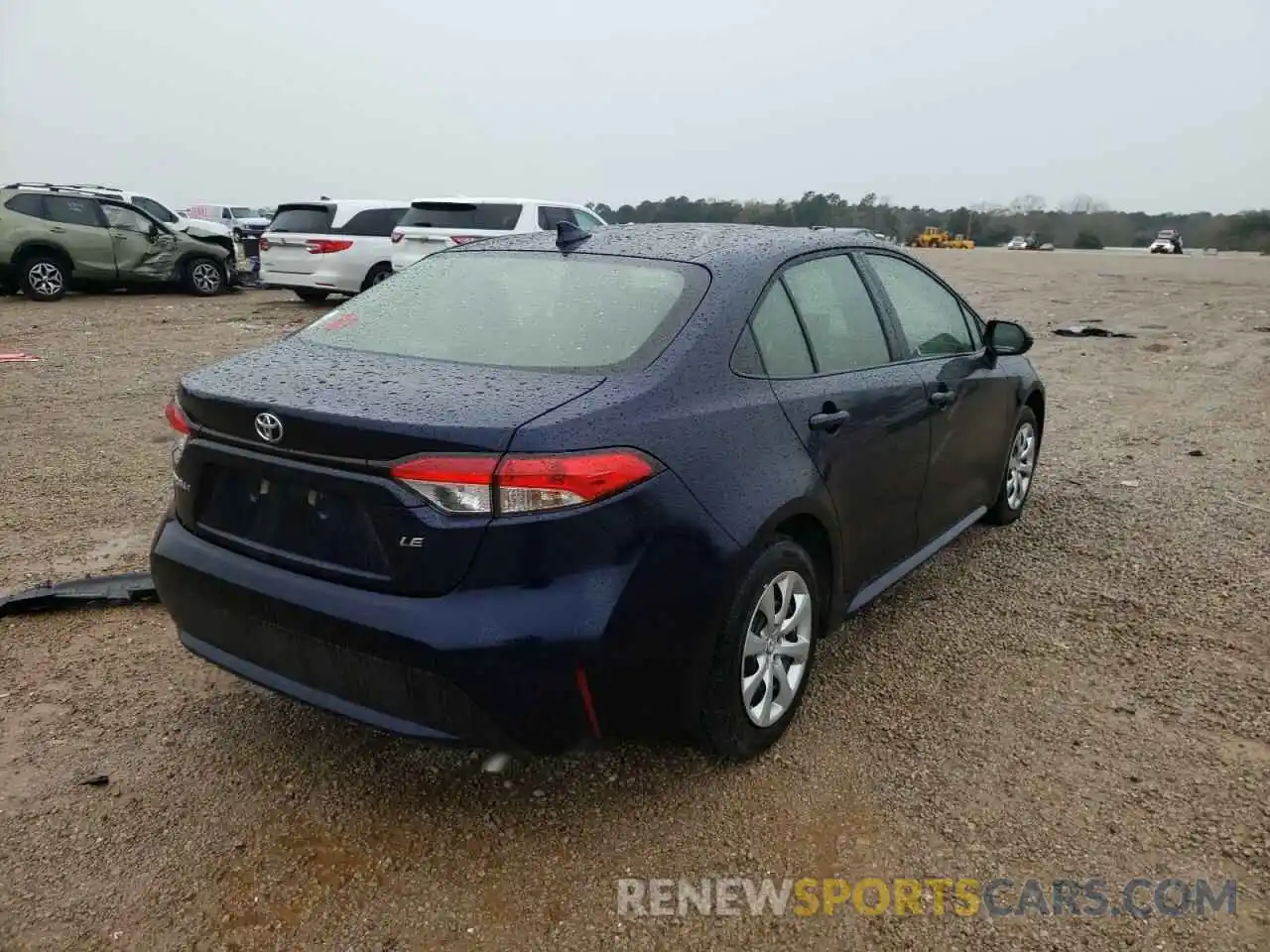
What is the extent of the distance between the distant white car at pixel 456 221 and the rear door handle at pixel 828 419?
36.5 feet

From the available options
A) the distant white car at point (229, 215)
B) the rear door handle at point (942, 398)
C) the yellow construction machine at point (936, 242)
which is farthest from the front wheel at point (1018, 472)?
the yellow construction machine at point (936, 242)

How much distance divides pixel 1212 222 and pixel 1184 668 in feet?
298

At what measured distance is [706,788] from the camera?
2.78 m

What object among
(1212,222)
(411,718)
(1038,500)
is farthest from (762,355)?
(1212,222)

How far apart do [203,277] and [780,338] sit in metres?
16.4

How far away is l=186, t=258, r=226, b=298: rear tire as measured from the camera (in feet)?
54.9

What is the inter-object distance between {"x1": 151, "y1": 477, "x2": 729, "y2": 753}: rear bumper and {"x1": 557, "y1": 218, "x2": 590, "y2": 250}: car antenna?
4.58ft

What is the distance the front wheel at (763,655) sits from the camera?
2648 millimetres

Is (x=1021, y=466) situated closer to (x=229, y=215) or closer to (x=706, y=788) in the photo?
(x=706, y=788)

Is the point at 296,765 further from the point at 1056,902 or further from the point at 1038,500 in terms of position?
the point at 1038,500

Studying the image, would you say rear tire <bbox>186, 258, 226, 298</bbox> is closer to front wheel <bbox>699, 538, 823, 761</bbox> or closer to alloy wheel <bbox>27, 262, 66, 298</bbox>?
alloy wheel <bbox>27, 262, 66, 298</bbox>

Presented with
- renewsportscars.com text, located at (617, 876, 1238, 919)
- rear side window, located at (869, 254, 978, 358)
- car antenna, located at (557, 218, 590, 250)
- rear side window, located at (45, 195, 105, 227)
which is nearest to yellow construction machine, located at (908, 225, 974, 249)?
rear side window, located at (45, 195, 105, 227)

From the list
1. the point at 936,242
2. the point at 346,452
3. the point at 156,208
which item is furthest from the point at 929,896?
the point at 936,242

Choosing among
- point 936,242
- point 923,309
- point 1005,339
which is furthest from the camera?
point 936,242
